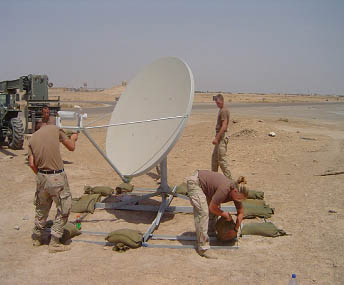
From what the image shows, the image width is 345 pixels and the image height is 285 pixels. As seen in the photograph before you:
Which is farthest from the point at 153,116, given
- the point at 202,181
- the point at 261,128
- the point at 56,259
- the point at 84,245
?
the point at 261,128

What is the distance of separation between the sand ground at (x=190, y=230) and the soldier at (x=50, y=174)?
0.42m

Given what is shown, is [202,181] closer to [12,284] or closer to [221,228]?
[221,228]

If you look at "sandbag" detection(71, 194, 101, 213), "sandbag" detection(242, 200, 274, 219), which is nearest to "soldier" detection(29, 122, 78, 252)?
"sandbag" detection(71, 194, 101, 213)

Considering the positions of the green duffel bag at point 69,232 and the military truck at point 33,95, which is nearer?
the green duffel bag at point 69,232

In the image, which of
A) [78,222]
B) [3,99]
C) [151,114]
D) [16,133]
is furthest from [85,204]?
[3,99]

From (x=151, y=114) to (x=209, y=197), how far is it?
256cm

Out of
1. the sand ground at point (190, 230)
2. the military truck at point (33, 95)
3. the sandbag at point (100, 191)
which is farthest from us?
the military truck at point (33, 95)

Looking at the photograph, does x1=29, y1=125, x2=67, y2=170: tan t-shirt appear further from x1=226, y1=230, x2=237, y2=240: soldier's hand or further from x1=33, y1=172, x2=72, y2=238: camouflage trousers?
x1=226, y1=230, x2=237, y2=240: soldier's hand

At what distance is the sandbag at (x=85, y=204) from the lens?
7.35 m

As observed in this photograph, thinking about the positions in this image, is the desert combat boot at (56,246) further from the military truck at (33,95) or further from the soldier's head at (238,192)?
the military truck at (33,95)

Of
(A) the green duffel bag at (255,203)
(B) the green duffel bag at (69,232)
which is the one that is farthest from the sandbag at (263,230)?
(B) the green duffel bag at (69,232)

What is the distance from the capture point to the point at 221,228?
18.6 ft

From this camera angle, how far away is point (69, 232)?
5992 mm

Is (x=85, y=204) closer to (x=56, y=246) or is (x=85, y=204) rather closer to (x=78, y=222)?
(x=78, y=222)
